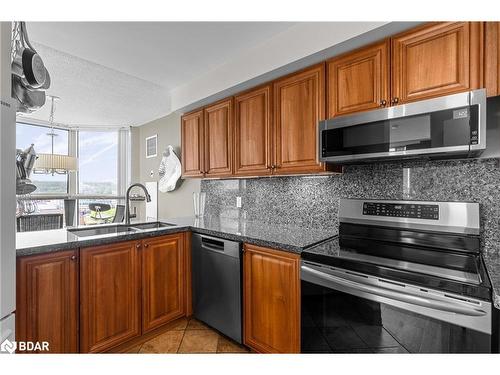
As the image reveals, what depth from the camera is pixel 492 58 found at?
1208mm

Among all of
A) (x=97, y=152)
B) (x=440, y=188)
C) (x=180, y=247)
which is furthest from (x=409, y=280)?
(x=97, y=152)

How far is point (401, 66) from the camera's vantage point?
1463 mm

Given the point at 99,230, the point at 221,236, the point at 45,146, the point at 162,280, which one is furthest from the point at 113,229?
the point at 45,146

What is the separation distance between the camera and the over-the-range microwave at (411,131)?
3.96 feet

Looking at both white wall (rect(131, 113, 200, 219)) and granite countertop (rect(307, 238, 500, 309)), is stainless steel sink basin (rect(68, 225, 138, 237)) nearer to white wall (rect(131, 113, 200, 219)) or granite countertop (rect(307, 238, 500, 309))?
white wall (rect(131, 113, 200, 219))

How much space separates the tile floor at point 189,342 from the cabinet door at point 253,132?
4.54 feet

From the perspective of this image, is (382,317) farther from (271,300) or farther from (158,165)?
(158,165)

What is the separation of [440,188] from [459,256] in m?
0.41

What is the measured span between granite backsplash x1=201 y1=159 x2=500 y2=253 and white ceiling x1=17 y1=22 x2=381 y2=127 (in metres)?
0.92

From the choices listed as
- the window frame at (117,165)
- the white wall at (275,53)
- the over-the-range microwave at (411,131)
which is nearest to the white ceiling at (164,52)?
the white wall at (275,53)

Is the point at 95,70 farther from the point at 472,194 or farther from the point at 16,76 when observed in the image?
the point at 472,194

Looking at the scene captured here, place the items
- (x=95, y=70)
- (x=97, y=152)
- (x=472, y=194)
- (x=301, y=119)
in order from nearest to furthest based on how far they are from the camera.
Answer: (x=472, y=194), (x=301, y=119), (x=95, y=70), (x=97, y=152)

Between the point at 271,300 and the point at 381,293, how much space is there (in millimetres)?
745

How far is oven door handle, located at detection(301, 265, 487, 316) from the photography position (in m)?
0.96
